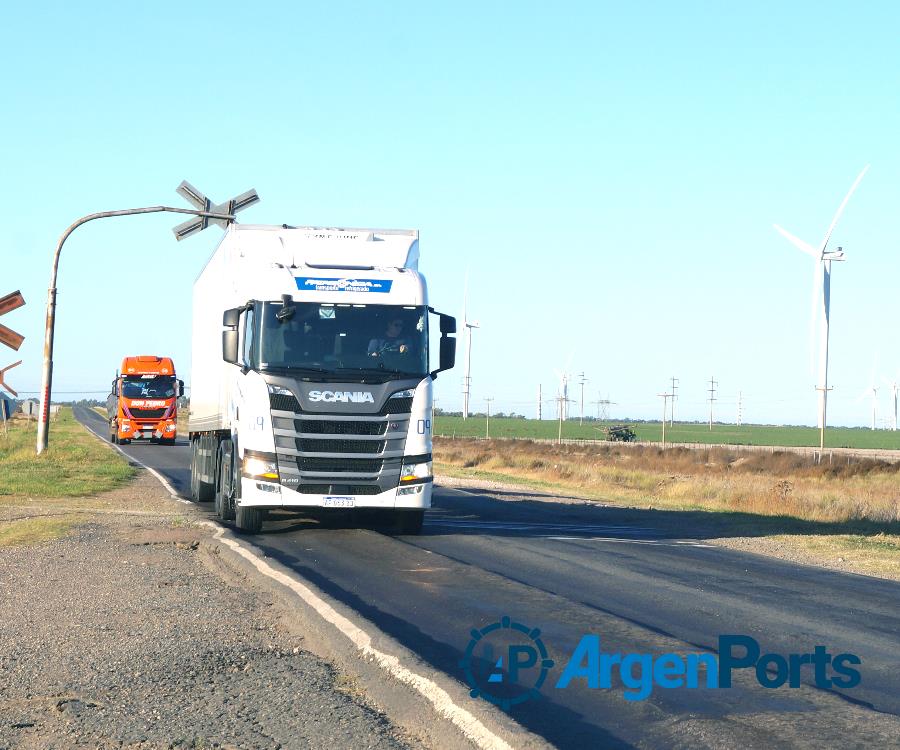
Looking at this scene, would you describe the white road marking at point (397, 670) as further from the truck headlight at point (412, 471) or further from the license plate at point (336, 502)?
the truck headlight at point (412, 471)

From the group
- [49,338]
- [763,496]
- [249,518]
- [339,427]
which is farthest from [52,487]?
[763,496]

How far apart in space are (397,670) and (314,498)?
28.4 ft

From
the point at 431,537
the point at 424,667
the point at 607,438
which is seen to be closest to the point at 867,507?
the point at 431,537

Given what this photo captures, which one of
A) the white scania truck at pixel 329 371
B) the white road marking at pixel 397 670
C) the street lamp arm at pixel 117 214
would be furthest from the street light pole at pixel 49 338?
the white road marking at pixel 397 670

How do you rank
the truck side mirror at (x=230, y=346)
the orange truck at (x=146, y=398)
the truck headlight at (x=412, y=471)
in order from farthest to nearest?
the orange truck at (x=146, y=398) → the truck side mirror at (x=230, y=346) → the truck headlight at (x=412, y=471)

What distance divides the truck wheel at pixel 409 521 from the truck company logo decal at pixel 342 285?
3.31 m

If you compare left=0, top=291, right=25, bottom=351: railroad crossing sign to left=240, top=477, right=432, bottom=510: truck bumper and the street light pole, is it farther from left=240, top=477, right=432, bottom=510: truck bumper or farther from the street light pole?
left=240, top=477, right=432, bottom=510: truck bumper

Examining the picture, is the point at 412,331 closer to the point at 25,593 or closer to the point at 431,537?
the point at 431,537

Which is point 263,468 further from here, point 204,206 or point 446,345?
point 204,206

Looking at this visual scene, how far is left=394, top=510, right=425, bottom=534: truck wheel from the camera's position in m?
17.3

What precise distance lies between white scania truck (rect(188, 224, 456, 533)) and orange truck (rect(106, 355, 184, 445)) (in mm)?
36278

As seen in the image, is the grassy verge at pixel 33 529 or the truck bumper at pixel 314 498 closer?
the grassy verge at pixel 33 529

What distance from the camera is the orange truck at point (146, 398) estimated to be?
53344 millimetres

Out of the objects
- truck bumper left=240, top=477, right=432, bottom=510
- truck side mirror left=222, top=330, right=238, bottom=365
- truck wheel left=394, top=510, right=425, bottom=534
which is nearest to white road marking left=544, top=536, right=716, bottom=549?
truck wheel left=394, top=510, right=425, bottom=534
